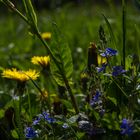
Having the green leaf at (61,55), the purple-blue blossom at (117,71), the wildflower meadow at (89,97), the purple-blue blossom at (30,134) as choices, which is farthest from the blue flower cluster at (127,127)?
the green leaf at (61,55)

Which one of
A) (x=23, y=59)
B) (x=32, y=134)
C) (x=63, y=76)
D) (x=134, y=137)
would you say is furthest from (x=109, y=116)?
(x=23, y=59)

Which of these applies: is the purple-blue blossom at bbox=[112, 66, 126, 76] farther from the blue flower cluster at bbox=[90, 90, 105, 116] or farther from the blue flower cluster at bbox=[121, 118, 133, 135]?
the blue flower cluster at bbox=[121, 118, 133, 135]

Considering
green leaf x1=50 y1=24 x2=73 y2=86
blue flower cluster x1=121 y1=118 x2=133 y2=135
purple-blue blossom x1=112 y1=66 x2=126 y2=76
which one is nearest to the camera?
blue flower cluster x1=121 y1=118 x2=133 y2=135

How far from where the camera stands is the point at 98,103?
55.2 inches

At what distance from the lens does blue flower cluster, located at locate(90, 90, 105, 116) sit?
138cm

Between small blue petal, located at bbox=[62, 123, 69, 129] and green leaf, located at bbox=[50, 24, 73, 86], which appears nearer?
small blue petal, located at bbox=[62, 123, 69, 129]

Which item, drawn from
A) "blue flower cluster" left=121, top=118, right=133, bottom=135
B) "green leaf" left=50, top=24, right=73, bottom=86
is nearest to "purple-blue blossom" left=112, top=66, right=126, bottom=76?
"blue flower cluster" left=121, top=118, right=133, bottom=135

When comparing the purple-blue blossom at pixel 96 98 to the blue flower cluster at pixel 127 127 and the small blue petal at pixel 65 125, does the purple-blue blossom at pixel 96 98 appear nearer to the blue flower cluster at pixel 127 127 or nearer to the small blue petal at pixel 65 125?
the small blue petal at pixel 65 125

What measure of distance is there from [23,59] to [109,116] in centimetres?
207

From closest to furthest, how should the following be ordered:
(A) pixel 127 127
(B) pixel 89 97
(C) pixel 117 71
Result: (A) pixel 127 127
(C) pixel 117 71
(B) pixel 89 97

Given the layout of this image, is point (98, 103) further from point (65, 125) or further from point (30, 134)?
point (30, 134)

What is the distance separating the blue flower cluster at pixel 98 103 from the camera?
4.53 ft

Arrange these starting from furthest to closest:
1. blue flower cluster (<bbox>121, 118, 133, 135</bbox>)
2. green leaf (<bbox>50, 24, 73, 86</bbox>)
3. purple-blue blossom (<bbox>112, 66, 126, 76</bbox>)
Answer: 1. green leaf (<bbox>50, 24, 73, 86</bbox>)
2. purple-blue blossom (<bbox>112, 66, 126, 76</bbox>)
3. blue flower cluster (<bbox>121, 118, 133, 135</bbox>)

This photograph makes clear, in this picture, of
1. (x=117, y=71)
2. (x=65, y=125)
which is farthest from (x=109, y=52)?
(x=65, y=125)
